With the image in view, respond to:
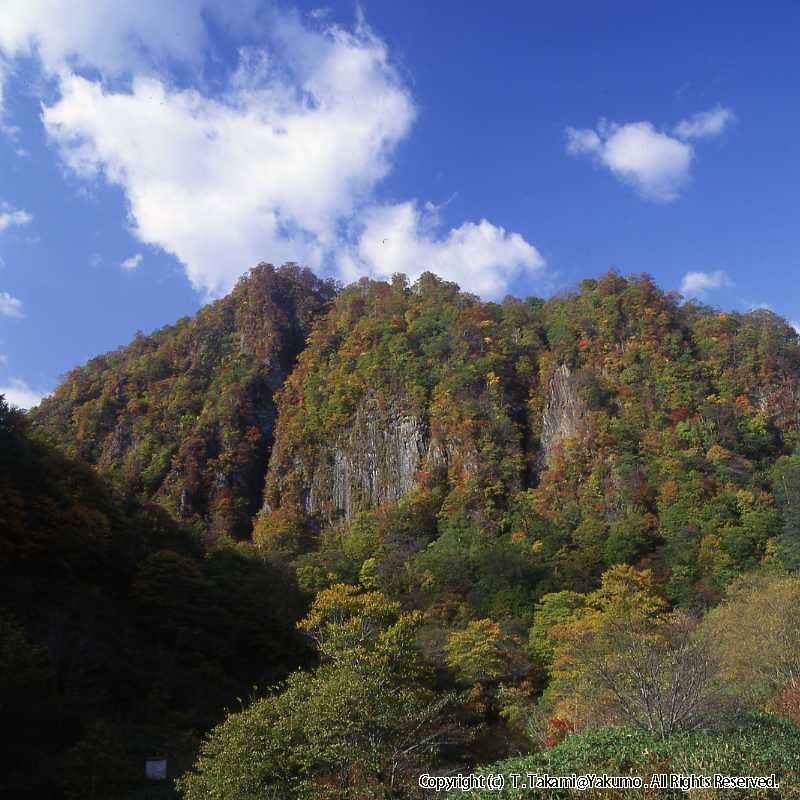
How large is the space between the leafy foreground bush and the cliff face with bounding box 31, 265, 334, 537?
47.1 m

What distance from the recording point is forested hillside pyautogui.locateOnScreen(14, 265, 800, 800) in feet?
40.9

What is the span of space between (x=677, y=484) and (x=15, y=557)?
128 ft

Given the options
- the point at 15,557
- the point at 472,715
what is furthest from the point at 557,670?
the point at 15,557

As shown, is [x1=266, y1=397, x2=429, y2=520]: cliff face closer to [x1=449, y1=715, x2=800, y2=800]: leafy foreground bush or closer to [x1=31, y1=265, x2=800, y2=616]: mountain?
[x1=31, y1=265, x2=800, y2=616]: mountain

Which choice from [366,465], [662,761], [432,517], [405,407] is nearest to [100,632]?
[662,761]

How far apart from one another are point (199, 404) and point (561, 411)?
3509 cm

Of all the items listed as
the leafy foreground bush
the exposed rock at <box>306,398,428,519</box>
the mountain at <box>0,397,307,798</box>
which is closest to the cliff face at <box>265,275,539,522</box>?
the exposed rock at <box>306,398,428,519</box>

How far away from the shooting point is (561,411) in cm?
5938

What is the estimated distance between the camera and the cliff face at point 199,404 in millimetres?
59812

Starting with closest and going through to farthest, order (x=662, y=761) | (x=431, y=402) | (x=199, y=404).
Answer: (x=662, y=761) → (x=431, y=402) → (x=199, y=404)

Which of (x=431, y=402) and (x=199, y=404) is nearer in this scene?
(x=431, y=402)

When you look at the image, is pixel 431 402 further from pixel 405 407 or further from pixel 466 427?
pixel 466 427

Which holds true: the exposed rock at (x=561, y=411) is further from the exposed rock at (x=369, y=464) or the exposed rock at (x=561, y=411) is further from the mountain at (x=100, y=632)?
the mountain at (x=100, y=632)

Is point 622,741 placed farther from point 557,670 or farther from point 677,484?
point 677,484
